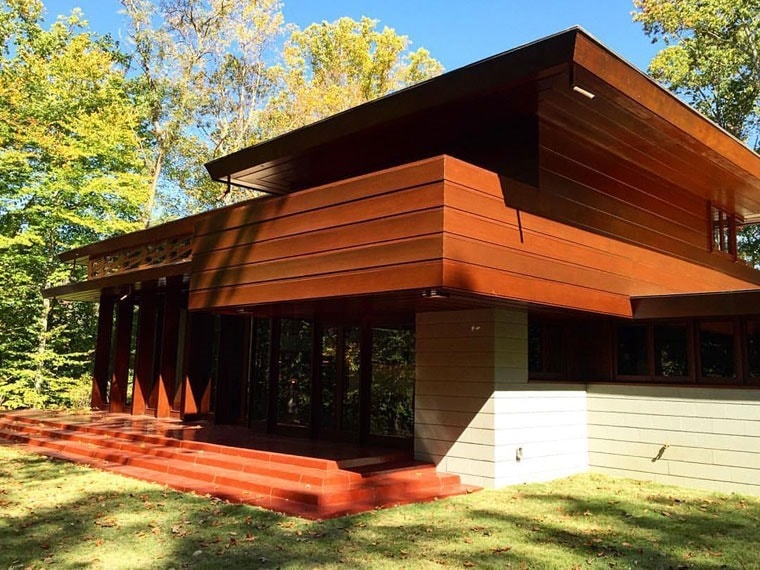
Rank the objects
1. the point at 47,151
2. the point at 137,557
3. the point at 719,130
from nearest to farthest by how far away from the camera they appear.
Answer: the point at 137,557
the point at 719,130
the point at 47,151

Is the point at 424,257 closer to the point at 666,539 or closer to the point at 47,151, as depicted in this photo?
the point at 666,539

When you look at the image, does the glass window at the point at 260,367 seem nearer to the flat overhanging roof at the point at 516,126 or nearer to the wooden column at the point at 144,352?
the flat overhanging roof at the point at 516,126

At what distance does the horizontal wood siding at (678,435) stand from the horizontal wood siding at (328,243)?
4.10m

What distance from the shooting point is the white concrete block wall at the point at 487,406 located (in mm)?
7137

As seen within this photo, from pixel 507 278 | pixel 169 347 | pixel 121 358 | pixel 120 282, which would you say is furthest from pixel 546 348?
pixel 121 358

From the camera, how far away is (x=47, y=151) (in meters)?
16.2

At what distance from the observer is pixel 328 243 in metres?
6.59

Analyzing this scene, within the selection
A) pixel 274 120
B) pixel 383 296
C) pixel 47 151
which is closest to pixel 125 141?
pixel 47 151

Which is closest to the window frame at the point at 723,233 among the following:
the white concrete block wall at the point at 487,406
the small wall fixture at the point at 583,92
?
the white concrete block wall at the point at 487,406

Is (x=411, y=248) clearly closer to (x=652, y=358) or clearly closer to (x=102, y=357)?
(x=652, y=358)

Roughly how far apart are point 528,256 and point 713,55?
16.5 meters

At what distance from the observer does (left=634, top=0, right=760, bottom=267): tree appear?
18.0 metres

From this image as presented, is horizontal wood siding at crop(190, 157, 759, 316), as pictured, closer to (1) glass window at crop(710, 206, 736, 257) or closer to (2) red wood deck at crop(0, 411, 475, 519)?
(2) red wood deck at crop(0, 411, 475, 519)

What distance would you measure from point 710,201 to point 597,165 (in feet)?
13.3
